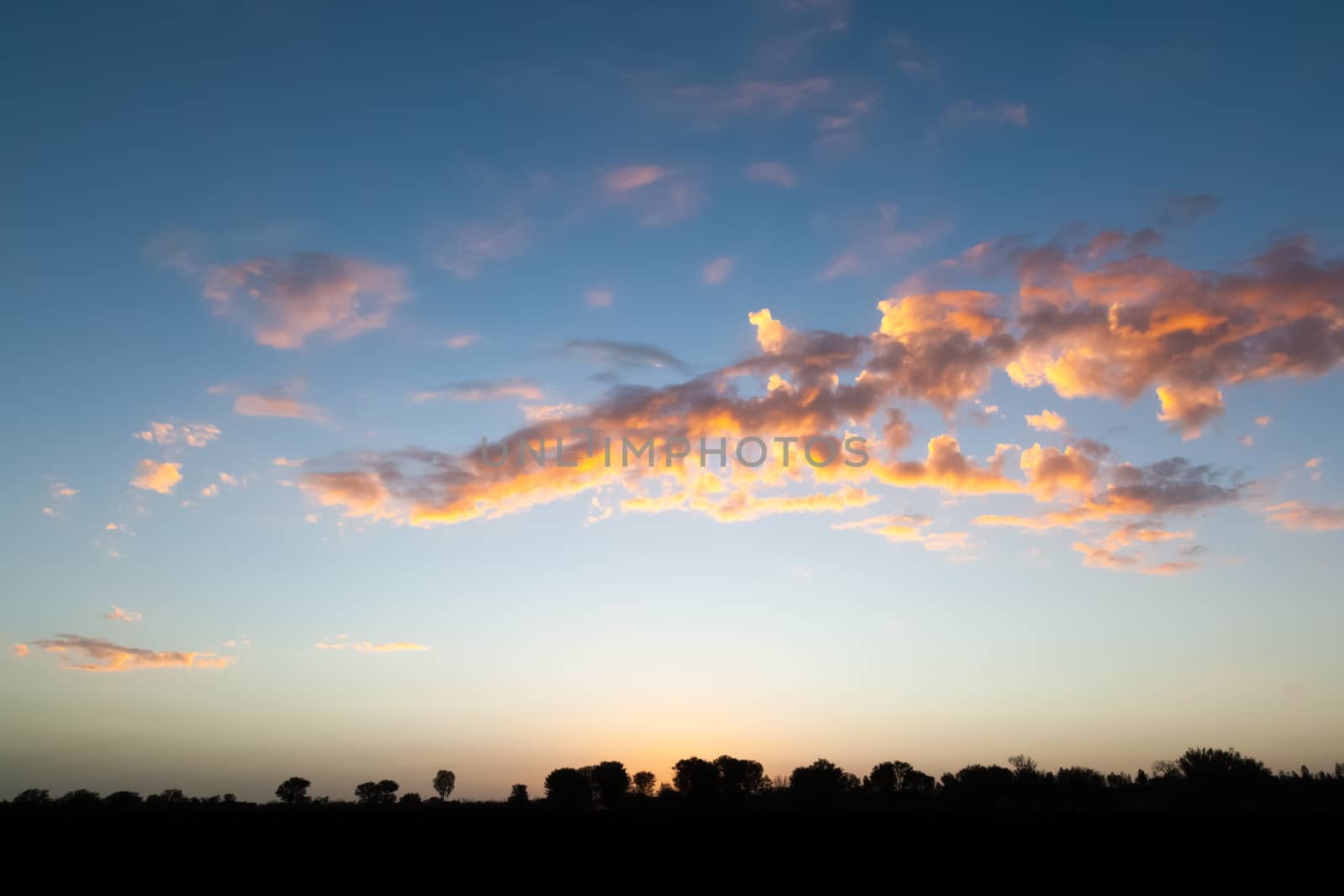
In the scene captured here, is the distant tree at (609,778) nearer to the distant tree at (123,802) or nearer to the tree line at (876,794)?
the tree line at (876,794)

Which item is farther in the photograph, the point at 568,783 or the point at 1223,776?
the point at 568,783

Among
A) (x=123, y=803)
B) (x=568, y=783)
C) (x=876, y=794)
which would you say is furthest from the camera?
(x=568, y=783)

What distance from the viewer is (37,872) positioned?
20.5m

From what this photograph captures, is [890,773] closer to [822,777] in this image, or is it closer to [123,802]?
[822,777]

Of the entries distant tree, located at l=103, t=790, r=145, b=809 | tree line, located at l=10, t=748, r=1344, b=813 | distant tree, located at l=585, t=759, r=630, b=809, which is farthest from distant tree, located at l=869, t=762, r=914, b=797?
distant tree, located at l=103, t=790, r=145, b=809

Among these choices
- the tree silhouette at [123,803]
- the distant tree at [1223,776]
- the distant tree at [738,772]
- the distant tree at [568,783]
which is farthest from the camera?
the distant tree at [738,772]

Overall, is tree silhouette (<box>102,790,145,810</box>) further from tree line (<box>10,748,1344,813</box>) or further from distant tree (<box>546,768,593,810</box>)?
distant tree (<box>546,768,593,810</box>)

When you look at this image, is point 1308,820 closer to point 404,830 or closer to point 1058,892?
point 1058,892

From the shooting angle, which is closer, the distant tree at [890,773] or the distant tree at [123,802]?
the distant tree at [123,802]

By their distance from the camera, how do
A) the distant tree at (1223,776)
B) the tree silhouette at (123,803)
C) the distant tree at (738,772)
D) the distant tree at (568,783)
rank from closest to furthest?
the tree silhouette at (123,803)
the distant tree at (1223,776)
the distant tree at (568,783)
the distant tree at (738,772)

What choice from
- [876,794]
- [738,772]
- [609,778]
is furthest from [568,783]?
[876,794]

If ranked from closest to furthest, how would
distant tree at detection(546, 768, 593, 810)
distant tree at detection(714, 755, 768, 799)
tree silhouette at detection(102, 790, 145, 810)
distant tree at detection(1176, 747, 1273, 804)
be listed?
1. tree silhouette at detection(102, 790, 145, 810)
2. distant tree at detection(1176, 747, 1273, 804)
3. distant tree at detection(546, 768, 593, 810)
4. distant tree at detection(714, 755, 768, 799)

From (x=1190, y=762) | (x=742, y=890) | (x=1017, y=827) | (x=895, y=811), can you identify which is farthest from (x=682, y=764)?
(x=742, y=890)

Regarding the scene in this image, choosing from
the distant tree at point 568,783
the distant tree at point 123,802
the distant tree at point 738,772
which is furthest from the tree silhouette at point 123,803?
the distant tree at point 738,772
